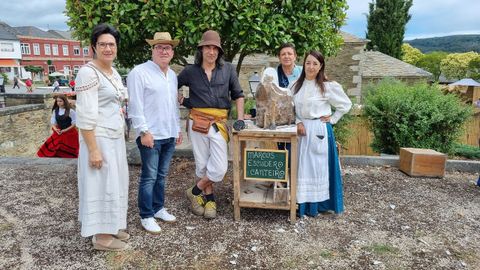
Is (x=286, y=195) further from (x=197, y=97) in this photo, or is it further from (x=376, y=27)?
(x=376, y=27)

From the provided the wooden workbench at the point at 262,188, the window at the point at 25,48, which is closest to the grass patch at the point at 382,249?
the wooden workbench at the point at 262,188

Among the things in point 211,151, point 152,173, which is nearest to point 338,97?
point 211,151

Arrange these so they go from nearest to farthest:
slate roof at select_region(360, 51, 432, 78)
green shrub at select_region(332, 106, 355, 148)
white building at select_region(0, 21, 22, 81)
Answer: green shrub at select_region(332, 106, 355, 148) → slate roof at select_region(360, 51, 432, 78) → white building at select_region(0, 21, 22, 81)

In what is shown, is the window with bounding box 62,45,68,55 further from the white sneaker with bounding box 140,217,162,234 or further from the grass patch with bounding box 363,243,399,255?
the grass patch with bounding box 363,243,399,255

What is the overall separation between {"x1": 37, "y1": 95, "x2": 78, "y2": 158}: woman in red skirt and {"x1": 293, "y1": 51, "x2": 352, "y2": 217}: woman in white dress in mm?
5131

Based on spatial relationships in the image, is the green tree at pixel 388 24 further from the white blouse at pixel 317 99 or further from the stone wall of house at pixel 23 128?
the white blouse at pixel 317 99

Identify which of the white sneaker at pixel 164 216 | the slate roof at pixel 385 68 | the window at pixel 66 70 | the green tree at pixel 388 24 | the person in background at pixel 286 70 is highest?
the green tree at pixel 388 24

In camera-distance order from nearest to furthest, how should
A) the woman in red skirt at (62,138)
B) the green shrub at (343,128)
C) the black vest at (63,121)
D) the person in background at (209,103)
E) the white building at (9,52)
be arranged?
the person in background at (209,103), the woman in red skirt at (62,138), the black vest at (63,121), the green shrub at (343,128), the white building at (9,52)

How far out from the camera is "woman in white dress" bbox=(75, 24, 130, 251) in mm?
2982

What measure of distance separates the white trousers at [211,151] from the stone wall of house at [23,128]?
8.90 m

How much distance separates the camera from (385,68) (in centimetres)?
2150

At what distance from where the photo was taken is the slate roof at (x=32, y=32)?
209 feet

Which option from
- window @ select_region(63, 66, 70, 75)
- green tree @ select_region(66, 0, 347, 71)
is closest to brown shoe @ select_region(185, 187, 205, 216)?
green tree @ select_region(66, 0, 347, 71)

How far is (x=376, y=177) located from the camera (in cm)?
562
